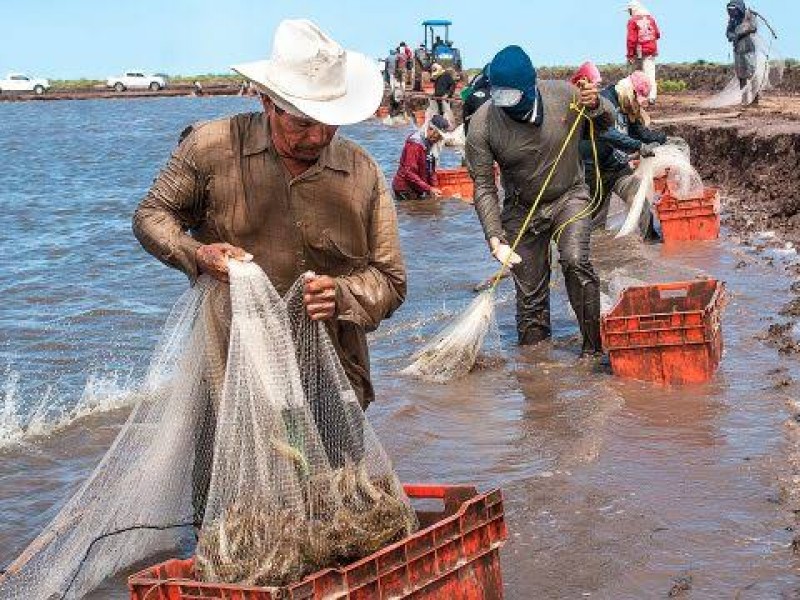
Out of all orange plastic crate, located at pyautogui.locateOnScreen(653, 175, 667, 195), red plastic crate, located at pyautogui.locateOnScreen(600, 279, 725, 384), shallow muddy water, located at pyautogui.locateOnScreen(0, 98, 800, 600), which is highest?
orange plastic crate, located at pyautogui.locateOnScreen(653, 175, 667, 195)

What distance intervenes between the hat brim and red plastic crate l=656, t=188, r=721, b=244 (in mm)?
9028

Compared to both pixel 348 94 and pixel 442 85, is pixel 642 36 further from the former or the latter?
pixel 348 94

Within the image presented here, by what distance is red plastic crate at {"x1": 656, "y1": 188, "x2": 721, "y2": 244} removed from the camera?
12.9m

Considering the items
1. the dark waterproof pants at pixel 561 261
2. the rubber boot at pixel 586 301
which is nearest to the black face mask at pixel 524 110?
the dark waterproof pants at pixel 561 261

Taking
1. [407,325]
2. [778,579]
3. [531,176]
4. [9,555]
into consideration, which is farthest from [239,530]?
[407,325]

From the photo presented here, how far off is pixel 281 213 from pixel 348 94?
451 mm

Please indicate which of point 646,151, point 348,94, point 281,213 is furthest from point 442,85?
point 348,94

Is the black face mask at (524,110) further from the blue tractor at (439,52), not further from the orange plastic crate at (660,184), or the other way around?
the blue tractor at (439,52)

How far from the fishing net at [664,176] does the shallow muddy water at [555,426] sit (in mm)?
416

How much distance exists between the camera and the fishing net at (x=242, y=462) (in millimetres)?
3848

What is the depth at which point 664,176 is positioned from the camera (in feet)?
42.3

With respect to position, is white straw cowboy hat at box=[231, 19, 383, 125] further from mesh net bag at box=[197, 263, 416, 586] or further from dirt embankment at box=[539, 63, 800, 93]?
dirt embankment at box=[539, 63, 800, 93]

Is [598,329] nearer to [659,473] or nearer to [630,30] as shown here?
[659,473]

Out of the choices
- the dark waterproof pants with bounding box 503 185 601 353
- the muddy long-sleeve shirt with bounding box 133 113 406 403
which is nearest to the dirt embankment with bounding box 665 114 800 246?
the dark waterproof pants with bounding box 503 185 601 353
